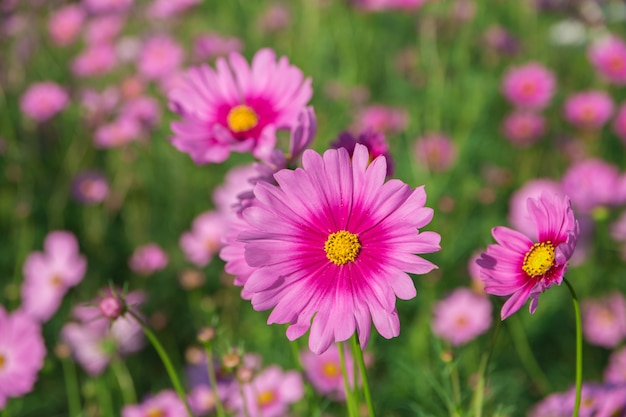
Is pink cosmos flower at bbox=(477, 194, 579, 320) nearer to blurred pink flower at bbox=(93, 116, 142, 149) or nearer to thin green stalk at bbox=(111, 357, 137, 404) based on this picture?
thin green stalk at bbox=(111, 357, 137, 404)

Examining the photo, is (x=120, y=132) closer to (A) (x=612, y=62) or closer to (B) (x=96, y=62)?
(B) (x=96, y=62)

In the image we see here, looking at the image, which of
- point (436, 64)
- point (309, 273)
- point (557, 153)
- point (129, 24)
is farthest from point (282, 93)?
point (129, 24)

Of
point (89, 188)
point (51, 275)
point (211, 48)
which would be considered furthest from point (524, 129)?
point (51, 275)

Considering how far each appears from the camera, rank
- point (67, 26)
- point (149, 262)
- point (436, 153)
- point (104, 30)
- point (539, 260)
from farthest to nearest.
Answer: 1. point (67, 26)
2. point (104, 30)
3. point (436, 153)
4. point (149, 262)
5. point (539, 260)

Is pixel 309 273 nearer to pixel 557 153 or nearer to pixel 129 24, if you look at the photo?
pixel 557 153

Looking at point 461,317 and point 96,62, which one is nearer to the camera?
point 461,317

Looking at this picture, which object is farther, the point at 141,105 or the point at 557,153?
the point at 557,153

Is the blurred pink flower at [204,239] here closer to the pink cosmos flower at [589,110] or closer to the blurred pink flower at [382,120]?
the blurred pink flower at [382,120]
